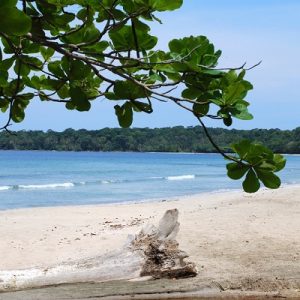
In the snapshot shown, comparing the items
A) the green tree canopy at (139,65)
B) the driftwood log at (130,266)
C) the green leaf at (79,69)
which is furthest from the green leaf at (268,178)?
the driftwood log at (130,266)

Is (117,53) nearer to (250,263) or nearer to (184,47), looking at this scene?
(184,47)

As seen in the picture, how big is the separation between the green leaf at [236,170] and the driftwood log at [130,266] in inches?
146

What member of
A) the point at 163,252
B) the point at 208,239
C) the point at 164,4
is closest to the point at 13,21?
the point at 164,4

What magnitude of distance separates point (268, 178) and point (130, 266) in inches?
162

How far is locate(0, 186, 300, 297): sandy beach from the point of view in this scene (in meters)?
5.80

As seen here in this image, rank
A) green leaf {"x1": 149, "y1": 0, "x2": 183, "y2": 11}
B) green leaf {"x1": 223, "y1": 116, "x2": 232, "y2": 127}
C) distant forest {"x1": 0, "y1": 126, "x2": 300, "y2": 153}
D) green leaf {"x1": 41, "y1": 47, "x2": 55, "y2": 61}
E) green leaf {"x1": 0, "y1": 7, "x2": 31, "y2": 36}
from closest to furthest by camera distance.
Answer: green leaf {"x1": 0, "y1": 7, "x2": 31, "y2": 36}
green leaf {"x1": 149, "y1": 0, "x2": 183, "y2": 11}
green leaf {"x1": 223, "y1": 116, "x2": 232, "y2": 127}
green leaf {"x1": 41, "y1": 47, "x2": 55, "y2": 61}
distant forest {"x1": 0, "y1": 126, "x2": 300, "y2": 153}

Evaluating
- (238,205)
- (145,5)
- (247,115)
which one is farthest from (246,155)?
(238,205)

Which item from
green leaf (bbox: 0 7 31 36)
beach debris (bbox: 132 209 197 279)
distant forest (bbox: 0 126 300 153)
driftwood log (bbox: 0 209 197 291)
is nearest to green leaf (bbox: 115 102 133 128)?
green leaf (bbox: 0 7 31 36)

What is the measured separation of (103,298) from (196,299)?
0.68 meters

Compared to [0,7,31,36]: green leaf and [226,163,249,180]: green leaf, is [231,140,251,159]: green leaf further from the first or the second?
[0,7,31,36]: green leaf

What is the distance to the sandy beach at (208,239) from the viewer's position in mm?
5801

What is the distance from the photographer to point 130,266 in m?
5.21

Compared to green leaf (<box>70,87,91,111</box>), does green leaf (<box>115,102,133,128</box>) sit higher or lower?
lower

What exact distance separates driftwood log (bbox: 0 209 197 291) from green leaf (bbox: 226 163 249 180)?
3.71 meters
